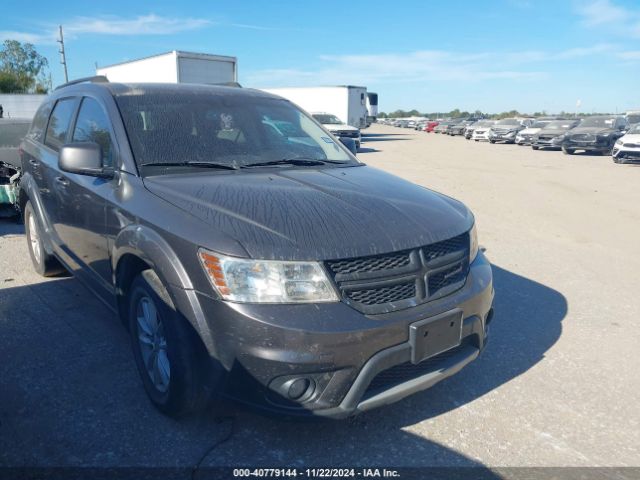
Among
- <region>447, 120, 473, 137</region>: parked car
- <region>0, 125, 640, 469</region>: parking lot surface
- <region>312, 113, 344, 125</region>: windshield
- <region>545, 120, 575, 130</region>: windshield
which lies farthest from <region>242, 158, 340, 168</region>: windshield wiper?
<region>447, 120, 473, 137</region>: parked car

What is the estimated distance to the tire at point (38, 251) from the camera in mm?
4713

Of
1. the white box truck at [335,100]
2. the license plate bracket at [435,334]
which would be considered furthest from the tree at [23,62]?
the license plate bracket at [435,334]

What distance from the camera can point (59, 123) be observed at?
13.8ft

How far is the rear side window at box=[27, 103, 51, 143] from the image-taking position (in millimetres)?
4578

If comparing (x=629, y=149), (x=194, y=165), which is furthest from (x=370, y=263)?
(x=629, y=149)

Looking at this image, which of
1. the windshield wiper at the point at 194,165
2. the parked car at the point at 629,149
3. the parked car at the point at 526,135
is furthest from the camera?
the parked car at the point at 526,135

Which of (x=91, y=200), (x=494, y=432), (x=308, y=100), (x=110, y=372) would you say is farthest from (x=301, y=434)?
(x=308, y=100)

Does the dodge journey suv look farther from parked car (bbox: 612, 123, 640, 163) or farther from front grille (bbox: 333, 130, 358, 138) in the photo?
front grille (bbox: 333, 130, 358, 138)

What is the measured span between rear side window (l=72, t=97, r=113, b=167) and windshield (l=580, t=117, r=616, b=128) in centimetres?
2415

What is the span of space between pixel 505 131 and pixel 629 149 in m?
14.0

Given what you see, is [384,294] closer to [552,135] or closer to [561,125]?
[552,135]

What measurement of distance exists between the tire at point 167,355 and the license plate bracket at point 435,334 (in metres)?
0.90

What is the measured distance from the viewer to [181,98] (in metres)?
3.63

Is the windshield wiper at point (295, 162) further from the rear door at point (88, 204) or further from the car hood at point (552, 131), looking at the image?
the car hood at point (552, 131)
